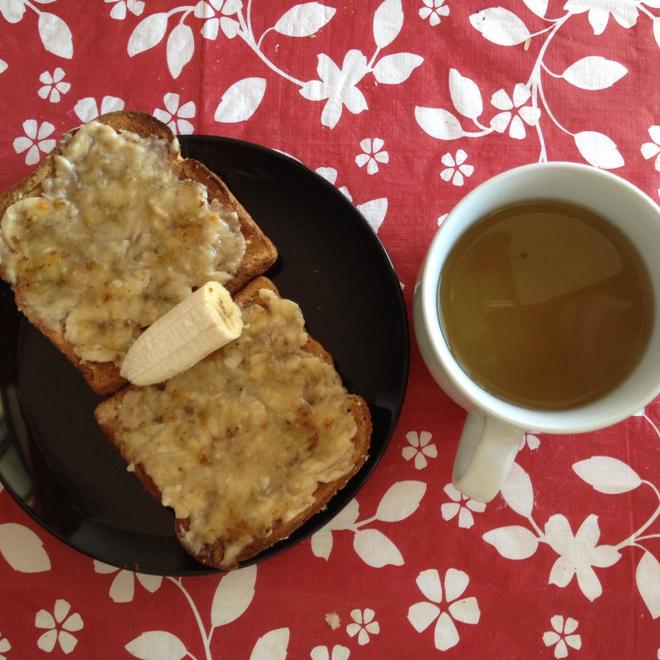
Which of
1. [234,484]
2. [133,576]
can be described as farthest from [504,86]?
[133,576]

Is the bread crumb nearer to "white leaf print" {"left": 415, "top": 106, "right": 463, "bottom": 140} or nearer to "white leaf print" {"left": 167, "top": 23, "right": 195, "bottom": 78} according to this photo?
"white leaf print" {"left": 415, "top": 106, "right": 463, "bottom": 140}

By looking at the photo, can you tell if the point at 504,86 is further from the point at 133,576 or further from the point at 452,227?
the point at 133,576

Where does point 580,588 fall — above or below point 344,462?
below

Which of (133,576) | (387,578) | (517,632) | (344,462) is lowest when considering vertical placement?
(517,632)

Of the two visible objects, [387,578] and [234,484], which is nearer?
[234,484]

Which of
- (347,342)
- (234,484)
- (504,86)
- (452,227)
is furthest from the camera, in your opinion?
(504,86)

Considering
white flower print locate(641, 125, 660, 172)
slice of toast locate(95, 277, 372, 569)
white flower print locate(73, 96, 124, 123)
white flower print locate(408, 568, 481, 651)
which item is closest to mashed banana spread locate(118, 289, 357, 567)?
slice of toast locate(95, 277, 372, 569)
